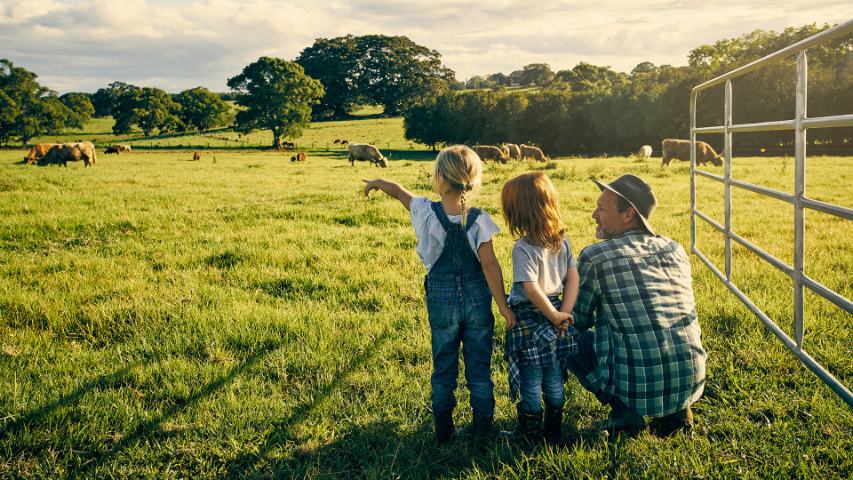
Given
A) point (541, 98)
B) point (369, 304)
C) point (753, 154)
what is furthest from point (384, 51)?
point (369, 304)

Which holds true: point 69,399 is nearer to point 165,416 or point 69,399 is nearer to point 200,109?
point 165,416

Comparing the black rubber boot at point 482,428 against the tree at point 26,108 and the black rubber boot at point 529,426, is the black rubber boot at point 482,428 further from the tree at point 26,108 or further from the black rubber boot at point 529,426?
the tree at point 26,108

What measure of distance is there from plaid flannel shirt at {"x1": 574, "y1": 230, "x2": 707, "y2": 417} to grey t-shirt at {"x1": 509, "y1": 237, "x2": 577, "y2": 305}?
0.58 ft

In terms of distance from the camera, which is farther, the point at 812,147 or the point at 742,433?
the point at 812,147

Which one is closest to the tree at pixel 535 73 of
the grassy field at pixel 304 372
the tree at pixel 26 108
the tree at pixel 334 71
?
the tree at pixel 334 71

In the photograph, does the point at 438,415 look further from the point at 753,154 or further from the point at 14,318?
the point at 753,154

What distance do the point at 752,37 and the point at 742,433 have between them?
63.4 meters

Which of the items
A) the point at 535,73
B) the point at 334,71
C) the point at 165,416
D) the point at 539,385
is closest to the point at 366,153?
the point at 165,416

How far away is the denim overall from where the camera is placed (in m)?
3.03

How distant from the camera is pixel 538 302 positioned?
2.84m

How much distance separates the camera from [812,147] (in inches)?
1133

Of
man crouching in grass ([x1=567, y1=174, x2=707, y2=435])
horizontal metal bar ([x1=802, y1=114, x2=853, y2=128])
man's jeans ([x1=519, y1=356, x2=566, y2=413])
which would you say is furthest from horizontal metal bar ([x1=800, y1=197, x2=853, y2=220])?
man's jeans ([x1=519, y1=356, x2=566, y2=413])

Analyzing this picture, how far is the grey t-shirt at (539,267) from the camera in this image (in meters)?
2.88

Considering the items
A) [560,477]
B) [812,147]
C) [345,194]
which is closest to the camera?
[560,477]
